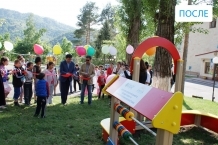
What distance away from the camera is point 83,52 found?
13617mm

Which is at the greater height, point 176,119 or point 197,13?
point 197,13

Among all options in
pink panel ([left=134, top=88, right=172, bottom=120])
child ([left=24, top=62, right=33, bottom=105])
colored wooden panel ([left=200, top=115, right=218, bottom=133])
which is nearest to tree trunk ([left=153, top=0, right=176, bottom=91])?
colored wooden panel ([left=200, top=115, right=218, bottom=133])

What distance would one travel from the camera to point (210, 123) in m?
5.70

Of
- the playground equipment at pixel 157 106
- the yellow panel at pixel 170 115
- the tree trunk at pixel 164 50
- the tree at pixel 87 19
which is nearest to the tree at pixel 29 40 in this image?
the tree at pixel 87 19

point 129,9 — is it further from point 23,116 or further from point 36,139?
point 36,139

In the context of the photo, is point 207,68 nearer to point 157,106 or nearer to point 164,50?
point 164,50

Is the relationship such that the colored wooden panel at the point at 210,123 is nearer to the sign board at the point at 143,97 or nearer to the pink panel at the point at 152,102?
the sign board at the point at 143,97

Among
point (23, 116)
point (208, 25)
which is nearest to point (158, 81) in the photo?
point (23, 116)

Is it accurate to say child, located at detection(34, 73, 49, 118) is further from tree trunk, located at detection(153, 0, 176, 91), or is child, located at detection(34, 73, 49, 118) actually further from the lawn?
tree trunk, located at detection(153, 0, 176, 91)

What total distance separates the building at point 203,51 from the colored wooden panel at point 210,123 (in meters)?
24.3

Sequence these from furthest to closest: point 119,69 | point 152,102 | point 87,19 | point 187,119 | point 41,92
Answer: point 87,19 < point 119,69 < point 187,119 < point 41,92 < point 152,102

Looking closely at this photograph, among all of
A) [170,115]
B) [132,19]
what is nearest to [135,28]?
[132,19]

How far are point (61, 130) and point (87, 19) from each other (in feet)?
154

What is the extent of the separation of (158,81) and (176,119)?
5.30 metres
